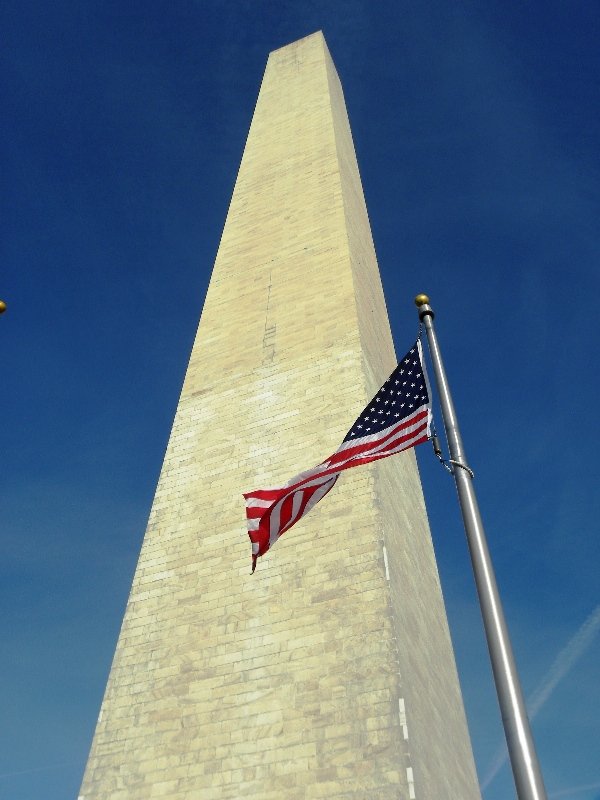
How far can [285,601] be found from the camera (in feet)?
35.3

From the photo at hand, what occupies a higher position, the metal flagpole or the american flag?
the american flag

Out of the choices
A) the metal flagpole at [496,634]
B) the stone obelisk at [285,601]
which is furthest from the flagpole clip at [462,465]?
the stone obelisk at [285,601]

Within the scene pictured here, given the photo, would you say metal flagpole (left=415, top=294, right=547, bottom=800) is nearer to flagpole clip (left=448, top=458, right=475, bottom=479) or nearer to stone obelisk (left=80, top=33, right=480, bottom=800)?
flagpole clip (left=448, top=458, right=475, bottom=479)

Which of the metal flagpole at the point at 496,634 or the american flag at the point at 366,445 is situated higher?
the american flag at the point at 366,445

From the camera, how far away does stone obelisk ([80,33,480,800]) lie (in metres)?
9.20

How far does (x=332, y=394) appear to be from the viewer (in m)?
13.4

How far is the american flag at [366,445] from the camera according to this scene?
747cm

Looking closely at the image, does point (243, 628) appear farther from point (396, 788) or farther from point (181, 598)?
point (396, 788)

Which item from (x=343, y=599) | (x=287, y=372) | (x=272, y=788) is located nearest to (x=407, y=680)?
(x=343, y=599)

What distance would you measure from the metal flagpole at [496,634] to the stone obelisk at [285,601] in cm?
368

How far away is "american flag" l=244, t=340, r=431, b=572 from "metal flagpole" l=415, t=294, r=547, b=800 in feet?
0.97

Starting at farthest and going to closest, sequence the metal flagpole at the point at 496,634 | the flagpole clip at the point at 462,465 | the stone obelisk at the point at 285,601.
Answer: the stone obelisk at the point at 285,601, the flagpole clip at the point at 462,465, the metal flagpole at the point at 496,634

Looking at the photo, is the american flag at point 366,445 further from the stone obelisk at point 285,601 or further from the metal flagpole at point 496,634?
the stone obelisk at point 285,601

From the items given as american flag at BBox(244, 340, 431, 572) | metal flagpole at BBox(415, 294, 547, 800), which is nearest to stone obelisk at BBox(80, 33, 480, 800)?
american flag at BBox(244, 340, 431, 572)
